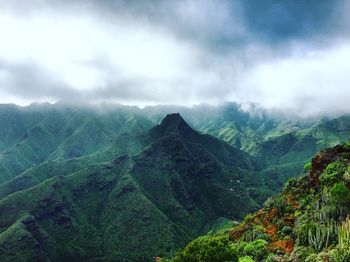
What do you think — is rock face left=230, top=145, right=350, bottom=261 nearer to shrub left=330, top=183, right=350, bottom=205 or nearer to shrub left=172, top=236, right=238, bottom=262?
shrub left=330, top=183, right=350, bottom=205

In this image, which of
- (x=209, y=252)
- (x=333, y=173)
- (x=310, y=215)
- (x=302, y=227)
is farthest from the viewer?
(x=333, y=173)

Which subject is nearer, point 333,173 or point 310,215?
point 310,215

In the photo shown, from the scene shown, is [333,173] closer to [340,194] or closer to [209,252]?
[340,194]

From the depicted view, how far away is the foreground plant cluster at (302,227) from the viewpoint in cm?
8025

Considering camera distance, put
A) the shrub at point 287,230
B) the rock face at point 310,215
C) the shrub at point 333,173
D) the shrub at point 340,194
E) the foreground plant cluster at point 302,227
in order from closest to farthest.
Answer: the foreground plant cluster at point 302,227 → the rock face at point 310,215 → the shrub at point 340,194 → the shrub at point 287,230 → the shrub at point 333,173

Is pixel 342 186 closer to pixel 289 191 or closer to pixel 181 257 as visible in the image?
pixel 289 191

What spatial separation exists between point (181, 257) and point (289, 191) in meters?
52.2

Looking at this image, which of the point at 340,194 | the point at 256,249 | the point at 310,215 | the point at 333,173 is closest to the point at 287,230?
the point at 310,215

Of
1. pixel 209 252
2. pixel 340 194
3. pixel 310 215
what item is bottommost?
pixel 209 252

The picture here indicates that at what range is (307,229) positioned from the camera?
8756 cm

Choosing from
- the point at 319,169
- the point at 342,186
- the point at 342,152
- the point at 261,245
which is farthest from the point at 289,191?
the point at 261,245

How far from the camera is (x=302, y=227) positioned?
8925 cm

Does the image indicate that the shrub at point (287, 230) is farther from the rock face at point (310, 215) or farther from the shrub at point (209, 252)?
the shrub at point (209, 252)

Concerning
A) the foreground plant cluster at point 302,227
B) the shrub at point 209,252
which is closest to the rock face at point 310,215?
the foreground plant cluster at point 302,227
